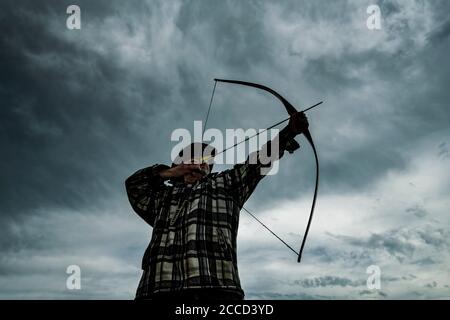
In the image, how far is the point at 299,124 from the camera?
3254 mm

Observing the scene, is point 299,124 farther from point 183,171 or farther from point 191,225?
point 191,225

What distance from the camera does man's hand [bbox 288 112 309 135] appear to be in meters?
3.25

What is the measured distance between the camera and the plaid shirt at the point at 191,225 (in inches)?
100

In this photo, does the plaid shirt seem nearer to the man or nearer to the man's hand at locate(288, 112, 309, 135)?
the man

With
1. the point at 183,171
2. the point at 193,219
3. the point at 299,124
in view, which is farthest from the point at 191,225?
the point at 299,124

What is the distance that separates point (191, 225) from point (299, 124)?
1214mm

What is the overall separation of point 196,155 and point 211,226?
0.81 meters

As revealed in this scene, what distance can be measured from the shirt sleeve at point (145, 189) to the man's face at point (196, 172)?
205mm

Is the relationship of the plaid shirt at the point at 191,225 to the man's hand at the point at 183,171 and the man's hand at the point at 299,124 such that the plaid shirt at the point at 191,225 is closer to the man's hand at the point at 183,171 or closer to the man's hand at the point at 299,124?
the man's hand at the point at 183,171

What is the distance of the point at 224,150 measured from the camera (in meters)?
4.02

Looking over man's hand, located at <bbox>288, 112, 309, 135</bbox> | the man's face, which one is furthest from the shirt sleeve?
man's hand, located at <bbox>288, 112, 309, 135</bbox>
